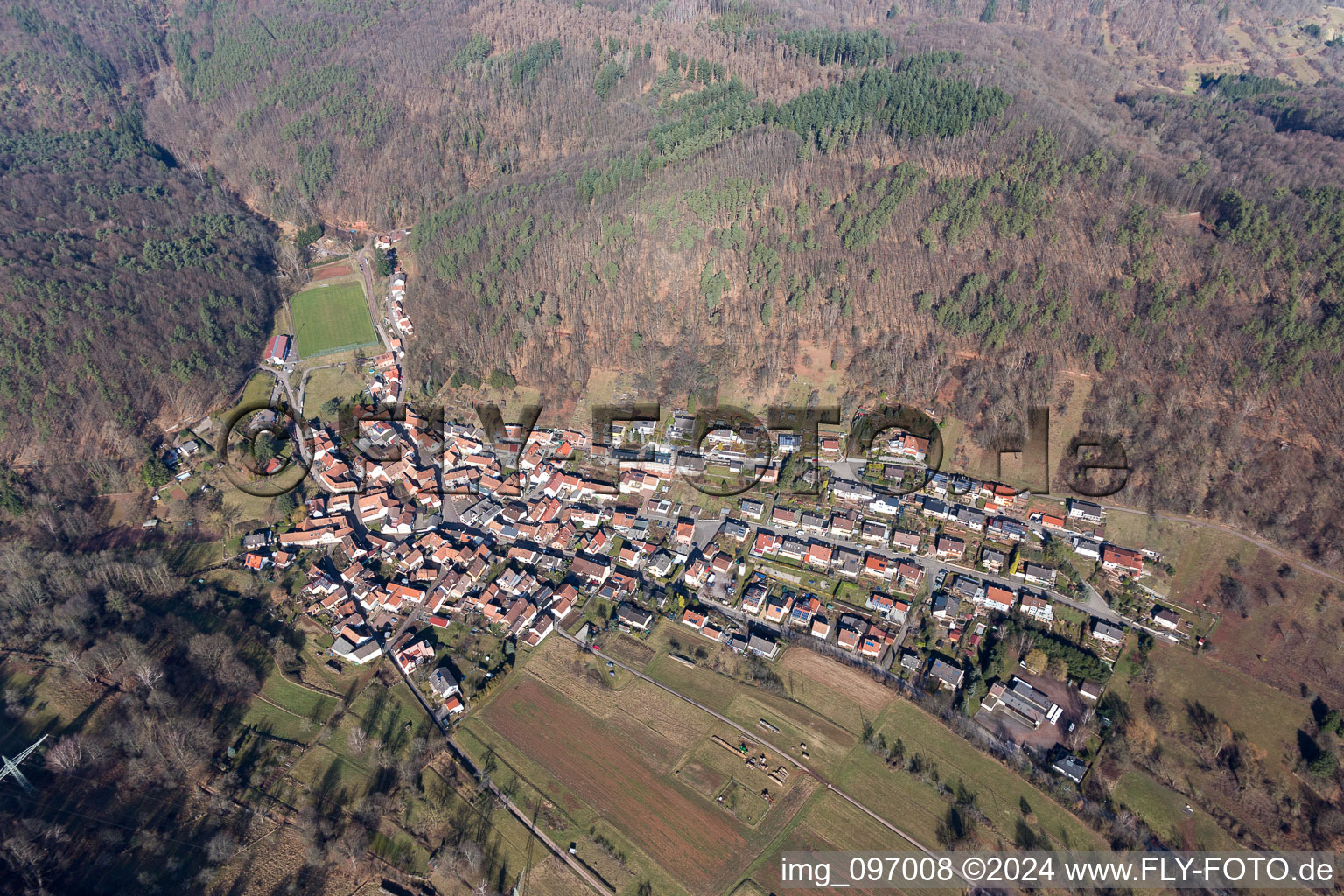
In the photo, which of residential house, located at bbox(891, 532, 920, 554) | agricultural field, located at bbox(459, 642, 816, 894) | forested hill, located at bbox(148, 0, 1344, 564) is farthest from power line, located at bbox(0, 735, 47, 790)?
residential house, located at bbox(891, 532, 920, 554)

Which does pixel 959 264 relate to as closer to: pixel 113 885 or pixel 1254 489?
pixel 1254 489

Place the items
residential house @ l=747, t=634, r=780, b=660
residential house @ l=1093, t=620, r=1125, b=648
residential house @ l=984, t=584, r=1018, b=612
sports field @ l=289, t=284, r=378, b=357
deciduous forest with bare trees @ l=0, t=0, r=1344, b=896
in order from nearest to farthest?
deciduous forest with bare trees @ l=0, t=0, r=1344, b=896 < residential house @ l=1093, t=620, r=1125, b=648 < residential house @ l=747, t=634, r=780, b=660 < residential house @ l=984, t=584, r=1018, b=612 < sports field @ l=289, t=284, r=378, b=357

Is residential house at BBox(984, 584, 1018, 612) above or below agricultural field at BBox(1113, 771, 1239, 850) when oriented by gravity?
above

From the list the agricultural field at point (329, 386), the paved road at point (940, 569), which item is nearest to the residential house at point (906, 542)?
the paved road at point (940, 569)

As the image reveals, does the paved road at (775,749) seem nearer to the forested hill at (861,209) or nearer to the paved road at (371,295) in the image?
the forested hill at (861,209)

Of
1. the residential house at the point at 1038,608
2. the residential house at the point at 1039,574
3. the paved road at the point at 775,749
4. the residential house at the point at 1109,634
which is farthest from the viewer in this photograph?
the residential house at the point at 1039,574

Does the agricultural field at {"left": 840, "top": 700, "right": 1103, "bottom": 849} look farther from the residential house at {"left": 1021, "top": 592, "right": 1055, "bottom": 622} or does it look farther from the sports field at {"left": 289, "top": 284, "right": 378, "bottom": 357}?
the sports field at {"left": 289, "top": 284, "right": 378, "bottom": 357}
